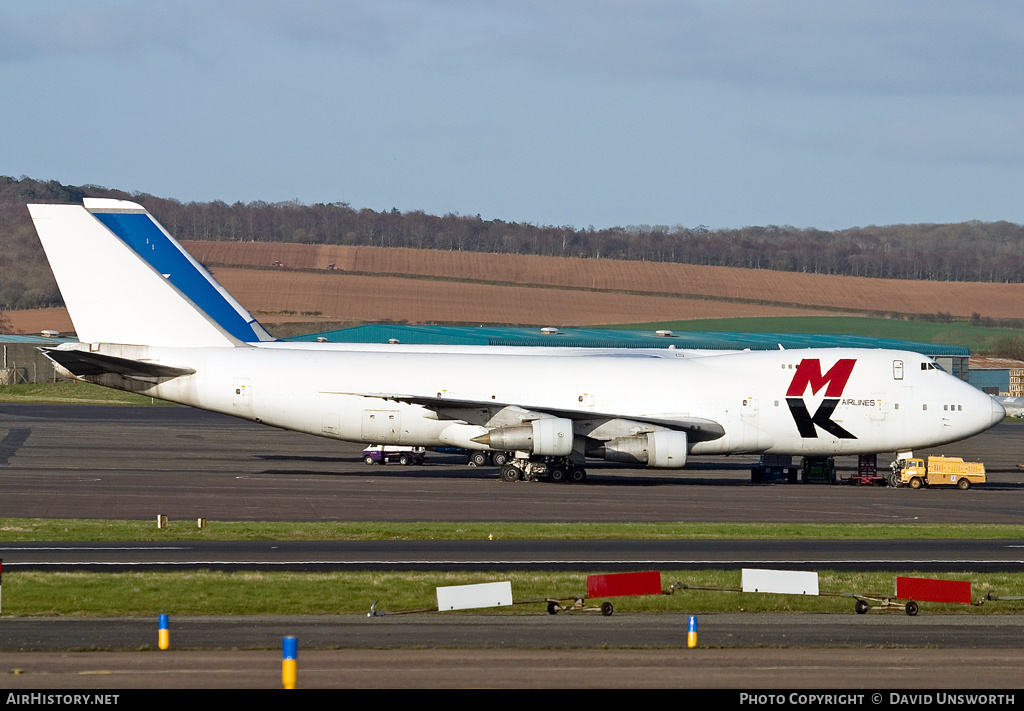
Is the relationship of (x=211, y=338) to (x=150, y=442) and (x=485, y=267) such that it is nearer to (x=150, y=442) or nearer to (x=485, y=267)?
(x=150, y=442)

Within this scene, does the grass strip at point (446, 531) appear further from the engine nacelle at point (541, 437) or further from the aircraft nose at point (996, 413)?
the aircraft nose at point (996, 413)

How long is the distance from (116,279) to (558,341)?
51455 millimetres

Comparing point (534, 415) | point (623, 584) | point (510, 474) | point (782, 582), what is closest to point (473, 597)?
point (623, 584)

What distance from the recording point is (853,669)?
54.9ft

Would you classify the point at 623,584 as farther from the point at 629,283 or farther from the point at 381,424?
the point at 629,283

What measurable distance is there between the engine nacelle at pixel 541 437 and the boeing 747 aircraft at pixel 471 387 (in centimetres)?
43

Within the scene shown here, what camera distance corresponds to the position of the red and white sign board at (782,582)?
2130cm

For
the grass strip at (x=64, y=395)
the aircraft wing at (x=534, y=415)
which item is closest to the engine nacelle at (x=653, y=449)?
the aircraft wing at (x=534, y=415)

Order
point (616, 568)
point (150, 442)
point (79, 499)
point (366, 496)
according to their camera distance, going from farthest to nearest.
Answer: point (150, 442) < point (366, 496) < point (79, 499) < point (616, 568)

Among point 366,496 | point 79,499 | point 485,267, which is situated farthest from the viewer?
point 485,267

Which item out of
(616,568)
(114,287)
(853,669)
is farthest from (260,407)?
(853,669)

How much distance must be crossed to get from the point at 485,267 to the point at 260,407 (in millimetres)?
109583

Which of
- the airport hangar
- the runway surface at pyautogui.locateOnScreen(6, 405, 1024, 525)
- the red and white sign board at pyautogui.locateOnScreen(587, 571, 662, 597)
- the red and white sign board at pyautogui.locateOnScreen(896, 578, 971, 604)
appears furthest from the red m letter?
the airport hangar

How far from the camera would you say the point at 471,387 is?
47.6 m
